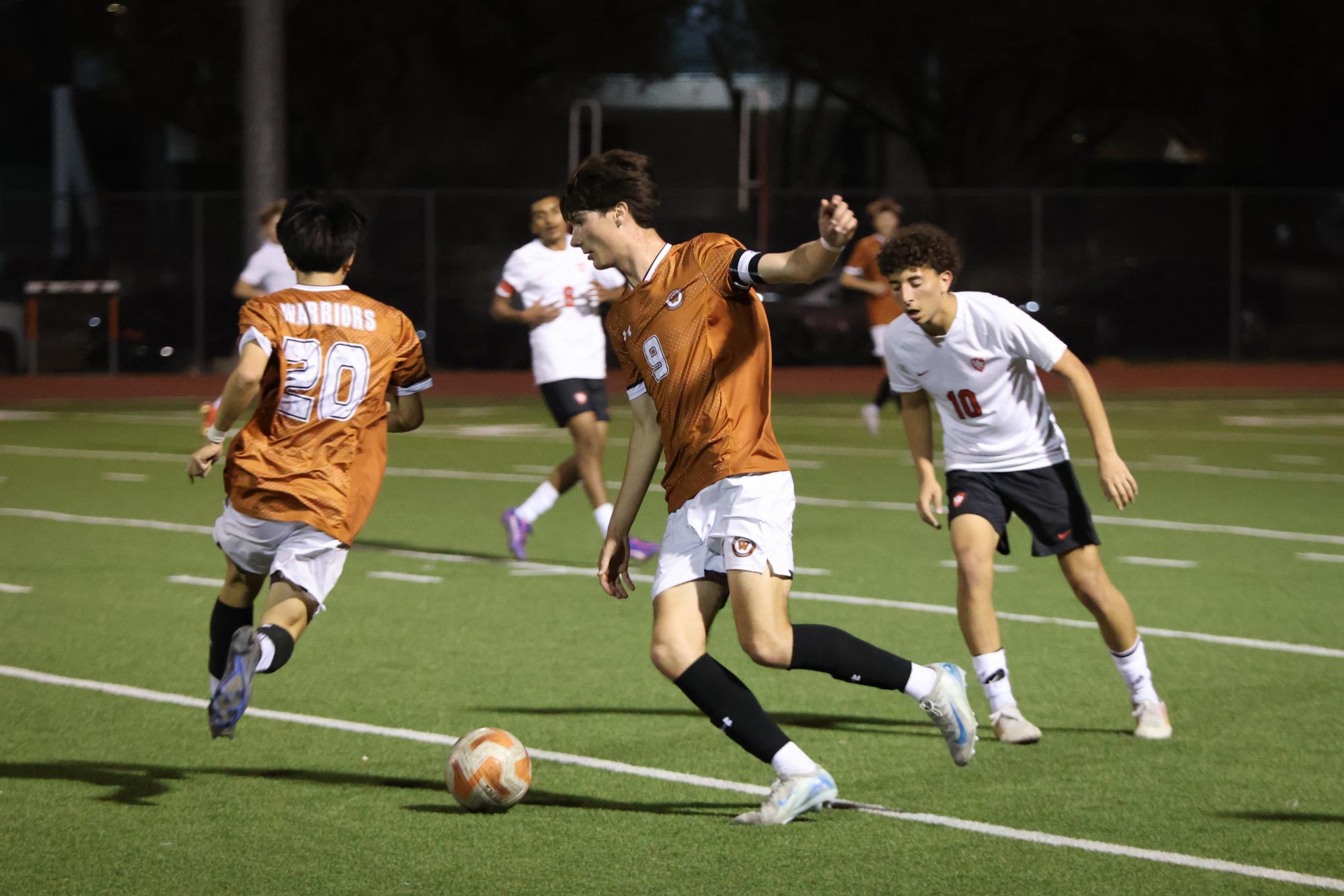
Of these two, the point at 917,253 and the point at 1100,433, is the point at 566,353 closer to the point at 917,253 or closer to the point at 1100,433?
the point at 917,253

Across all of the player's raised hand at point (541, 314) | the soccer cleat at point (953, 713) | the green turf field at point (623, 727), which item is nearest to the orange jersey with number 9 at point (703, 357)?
the soccer cleat at point (953, 713)

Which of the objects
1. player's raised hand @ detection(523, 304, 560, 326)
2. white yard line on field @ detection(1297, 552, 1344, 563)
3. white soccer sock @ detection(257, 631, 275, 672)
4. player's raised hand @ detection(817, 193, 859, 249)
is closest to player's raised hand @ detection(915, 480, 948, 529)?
player's raised hand @ detection(817, 193, 859, 249)

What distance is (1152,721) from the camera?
6.70m

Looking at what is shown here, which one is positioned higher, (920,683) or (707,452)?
(707,452)

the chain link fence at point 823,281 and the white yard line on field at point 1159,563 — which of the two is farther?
the chain link fence at point 823,281

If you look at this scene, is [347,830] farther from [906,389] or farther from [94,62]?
[94,62]

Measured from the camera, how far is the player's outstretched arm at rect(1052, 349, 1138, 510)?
6.22 metres

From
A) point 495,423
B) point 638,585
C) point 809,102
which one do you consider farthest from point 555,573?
point 809,102

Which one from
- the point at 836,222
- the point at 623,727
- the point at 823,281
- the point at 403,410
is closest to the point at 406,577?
the point at 623,727

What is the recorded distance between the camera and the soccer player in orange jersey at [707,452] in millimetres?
5340

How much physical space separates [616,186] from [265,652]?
1.77 m

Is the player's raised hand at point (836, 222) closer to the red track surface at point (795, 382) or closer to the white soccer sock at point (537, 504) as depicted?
the white soccer sock at point (537, 504)

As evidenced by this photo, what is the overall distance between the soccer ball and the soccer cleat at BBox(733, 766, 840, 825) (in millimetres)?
759

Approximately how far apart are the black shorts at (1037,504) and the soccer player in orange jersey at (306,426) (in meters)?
2.13
